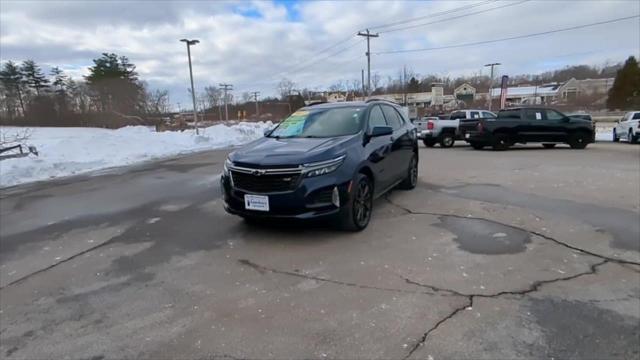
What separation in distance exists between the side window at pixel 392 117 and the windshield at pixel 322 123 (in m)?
1.02

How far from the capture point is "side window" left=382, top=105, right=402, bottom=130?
7.28 m

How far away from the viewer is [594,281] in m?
3.87

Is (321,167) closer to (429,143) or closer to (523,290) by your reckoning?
(523,290)

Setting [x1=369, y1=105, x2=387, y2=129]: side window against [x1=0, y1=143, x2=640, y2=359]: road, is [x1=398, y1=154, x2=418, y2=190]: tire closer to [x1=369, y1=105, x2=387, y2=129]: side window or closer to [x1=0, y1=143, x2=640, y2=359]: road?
[x1=0, y1=143, x2=640, y2=359]: road

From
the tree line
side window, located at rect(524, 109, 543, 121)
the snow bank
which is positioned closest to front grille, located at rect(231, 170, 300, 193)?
the snow bank

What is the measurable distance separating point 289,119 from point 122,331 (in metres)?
4.42

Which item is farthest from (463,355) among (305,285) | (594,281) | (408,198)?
(408,198)

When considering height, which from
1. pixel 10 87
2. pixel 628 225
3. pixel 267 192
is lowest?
pixel 628 225

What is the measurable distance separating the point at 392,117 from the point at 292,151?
3.03 metres

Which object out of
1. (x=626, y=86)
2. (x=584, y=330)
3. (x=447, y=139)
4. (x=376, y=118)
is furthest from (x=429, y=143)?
(x=626, y=86)

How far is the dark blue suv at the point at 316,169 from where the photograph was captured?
190 inches

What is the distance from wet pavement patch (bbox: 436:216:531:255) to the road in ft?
0.10

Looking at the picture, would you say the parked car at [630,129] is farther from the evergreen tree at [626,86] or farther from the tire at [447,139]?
the evergreen tree at [626,86]

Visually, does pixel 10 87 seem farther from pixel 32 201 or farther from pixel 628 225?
pixel 628 225
